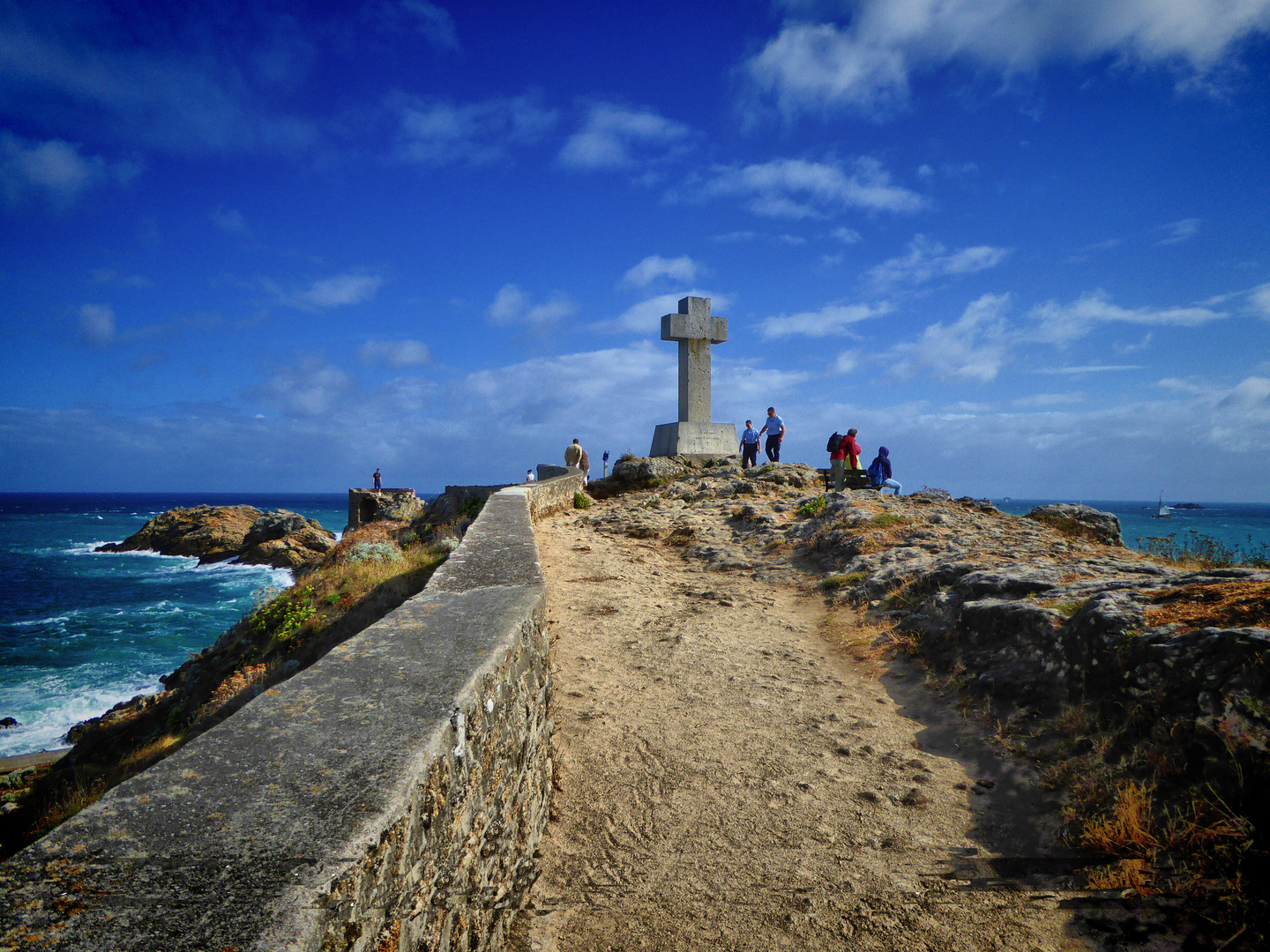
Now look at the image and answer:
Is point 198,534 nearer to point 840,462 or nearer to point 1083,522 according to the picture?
point 840,462

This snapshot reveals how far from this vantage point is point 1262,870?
9.59ft

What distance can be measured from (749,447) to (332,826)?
19.3 metres

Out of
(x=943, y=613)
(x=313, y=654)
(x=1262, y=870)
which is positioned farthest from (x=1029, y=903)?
(x=313, y=654)

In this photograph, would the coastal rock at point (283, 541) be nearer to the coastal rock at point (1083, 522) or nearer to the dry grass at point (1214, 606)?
the coastal rock at point (1083, 522)

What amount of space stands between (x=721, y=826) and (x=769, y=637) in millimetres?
3546

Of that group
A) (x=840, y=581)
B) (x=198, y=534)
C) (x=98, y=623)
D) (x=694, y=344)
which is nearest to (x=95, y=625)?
(x=98, y=623)

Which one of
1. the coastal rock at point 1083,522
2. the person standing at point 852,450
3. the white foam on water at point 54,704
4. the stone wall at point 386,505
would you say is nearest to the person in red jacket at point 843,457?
the person standing at point 852,450

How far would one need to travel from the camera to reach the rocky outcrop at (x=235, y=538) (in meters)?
37.3

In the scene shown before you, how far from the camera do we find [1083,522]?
13148 mm

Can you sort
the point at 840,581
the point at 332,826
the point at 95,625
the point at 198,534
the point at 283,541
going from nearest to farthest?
the point at 332,826
the point at 840,581
the point at 95,625
the point at 283,541
the point at 198,534

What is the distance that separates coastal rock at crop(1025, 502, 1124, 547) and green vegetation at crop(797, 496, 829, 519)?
14.9 feet

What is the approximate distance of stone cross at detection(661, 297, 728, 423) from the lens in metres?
20.7

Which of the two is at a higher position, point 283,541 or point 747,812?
point 747,812

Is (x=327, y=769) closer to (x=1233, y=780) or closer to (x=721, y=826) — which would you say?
(x=721, y=826)
